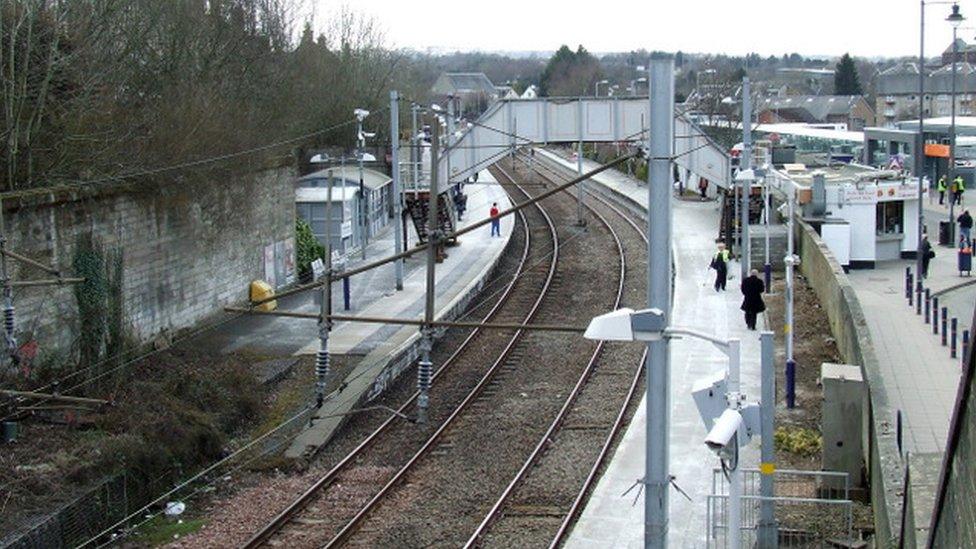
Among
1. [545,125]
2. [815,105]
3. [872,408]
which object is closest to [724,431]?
[872,408]

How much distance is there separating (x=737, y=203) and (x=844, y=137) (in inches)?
1204

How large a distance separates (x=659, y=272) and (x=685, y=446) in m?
9.37

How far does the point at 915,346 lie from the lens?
23.6 m

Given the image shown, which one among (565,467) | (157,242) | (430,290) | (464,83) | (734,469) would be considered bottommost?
(565,467)

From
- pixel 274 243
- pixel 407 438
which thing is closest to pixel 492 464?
pixel 407 438

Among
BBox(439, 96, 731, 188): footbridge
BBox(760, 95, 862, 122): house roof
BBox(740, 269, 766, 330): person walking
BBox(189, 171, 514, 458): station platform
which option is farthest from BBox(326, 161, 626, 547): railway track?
BBox(760, 95, 862, 122): house roof

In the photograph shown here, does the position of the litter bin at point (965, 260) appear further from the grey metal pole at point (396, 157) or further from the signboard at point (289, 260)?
the signboard at point (289, 260)

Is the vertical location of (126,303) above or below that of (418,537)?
above

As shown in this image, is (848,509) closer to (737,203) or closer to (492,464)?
(492,464)

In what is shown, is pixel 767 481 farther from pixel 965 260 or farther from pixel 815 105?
pixel 815 105

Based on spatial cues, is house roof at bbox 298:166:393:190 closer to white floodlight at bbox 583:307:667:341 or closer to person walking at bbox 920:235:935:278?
person walking at bbox 920:235:935:278

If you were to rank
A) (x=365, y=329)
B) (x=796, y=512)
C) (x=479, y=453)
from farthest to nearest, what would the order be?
(x=365, y=329)
(x=479, y=453)
(x=796, y=512)

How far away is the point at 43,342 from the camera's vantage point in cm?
1997

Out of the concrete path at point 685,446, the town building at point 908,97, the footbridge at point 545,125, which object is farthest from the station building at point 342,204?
the town building at point 908,97
